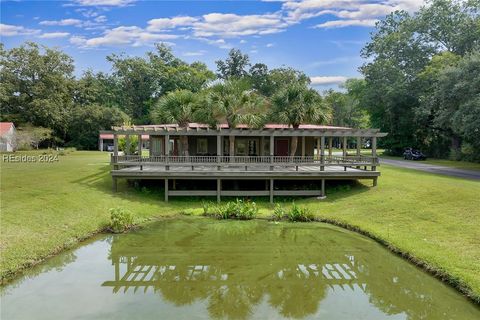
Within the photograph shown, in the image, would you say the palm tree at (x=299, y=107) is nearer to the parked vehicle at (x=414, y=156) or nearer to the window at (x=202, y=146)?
the window at (x=202, y=146)

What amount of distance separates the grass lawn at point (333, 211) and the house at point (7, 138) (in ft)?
89.1

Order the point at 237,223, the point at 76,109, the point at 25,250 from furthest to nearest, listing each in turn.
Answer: the point at 76,109 → the point at 237,223 → the point at 25,250

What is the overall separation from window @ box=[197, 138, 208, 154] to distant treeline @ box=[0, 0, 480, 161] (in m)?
2.21

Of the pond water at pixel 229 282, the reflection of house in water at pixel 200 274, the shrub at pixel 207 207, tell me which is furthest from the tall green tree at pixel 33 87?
the reflection of house in water at pixel 200 274

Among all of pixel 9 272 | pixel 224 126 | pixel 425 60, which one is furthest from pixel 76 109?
→ pixel 9 272

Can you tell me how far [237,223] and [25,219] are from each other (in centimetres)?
838

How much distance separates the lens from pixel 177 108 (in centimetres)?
2392

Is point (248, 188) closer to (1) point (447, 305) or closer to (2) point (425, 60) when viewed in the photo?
(1) point (447, 305)

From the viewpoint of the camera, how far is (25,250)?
11.9 m

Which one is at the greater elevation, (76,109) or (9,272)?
(76,109)

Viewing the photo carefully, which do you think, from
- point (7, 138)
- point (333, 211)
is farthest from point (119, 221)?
point (7, 138)

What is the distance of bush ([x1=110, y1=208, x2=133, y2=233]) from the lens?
1551cm

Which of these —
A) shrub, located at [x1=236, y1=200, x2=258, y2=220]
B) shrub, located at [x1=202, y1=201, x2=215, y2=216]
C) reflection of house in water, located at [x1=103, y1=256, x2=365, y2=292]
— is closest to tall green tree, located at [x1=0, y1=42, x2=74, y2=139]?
shrub, located at [x1=202, y1=201, x2=215, y2=216]

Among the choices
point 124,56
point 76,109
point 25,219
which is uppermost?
point 124,56
